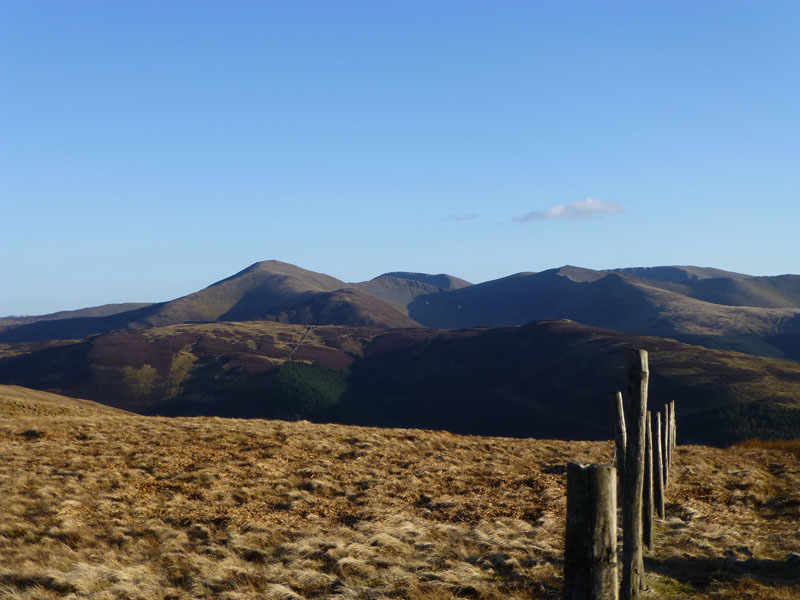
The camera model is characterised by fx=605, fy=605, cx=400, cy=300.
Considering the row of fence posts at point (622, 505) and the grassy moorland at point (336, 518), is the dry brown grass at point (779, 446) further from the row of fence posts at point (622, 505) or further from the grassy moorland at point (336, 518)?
the row of fence posts at point (622, 505)

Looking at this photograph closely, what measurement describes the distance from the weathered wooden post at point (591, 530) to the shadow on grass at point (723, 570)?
27.8ft

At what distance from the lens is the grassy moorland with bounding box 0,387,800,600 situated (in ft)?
41.0

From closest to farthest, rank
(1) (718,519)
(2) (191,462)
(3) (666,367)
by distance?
(1) (718,519) < (2) (191,462) < (3) (666,367)

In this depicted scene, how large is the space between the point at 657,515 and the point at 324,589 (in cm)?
1103

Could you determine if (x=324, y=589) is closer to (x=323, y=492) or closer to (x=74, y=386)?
(x=323, y=492)

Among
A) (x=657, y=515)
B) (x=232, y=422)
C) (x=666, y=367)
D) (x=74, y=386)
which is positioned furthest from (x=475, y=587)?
(x=74, y=386)

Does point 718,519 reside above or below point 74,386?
above

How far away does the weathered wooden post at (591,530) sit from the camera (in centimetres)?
588

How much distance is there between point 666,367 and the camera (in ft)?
508

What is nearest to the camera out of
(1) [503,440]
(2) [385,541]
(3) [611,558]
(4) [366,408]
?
(3) [611,558]

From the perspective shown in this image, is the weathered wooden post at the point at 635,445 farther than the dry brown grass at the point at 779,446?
No

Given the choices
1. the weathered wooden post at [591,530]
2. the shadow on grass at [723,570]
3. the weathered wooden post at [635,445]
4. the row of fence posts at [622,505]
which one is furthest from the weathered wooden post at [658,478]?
the weathered wooden post at [591,530]

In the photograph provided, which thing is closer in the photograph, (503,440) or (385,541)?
(385,541)

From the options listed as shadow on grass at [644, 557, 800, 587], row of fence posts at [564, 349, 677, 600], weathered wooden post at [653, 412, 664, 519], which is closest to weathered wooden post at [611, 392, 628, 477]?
row of fence posts at [564, 349, 677, 600]
